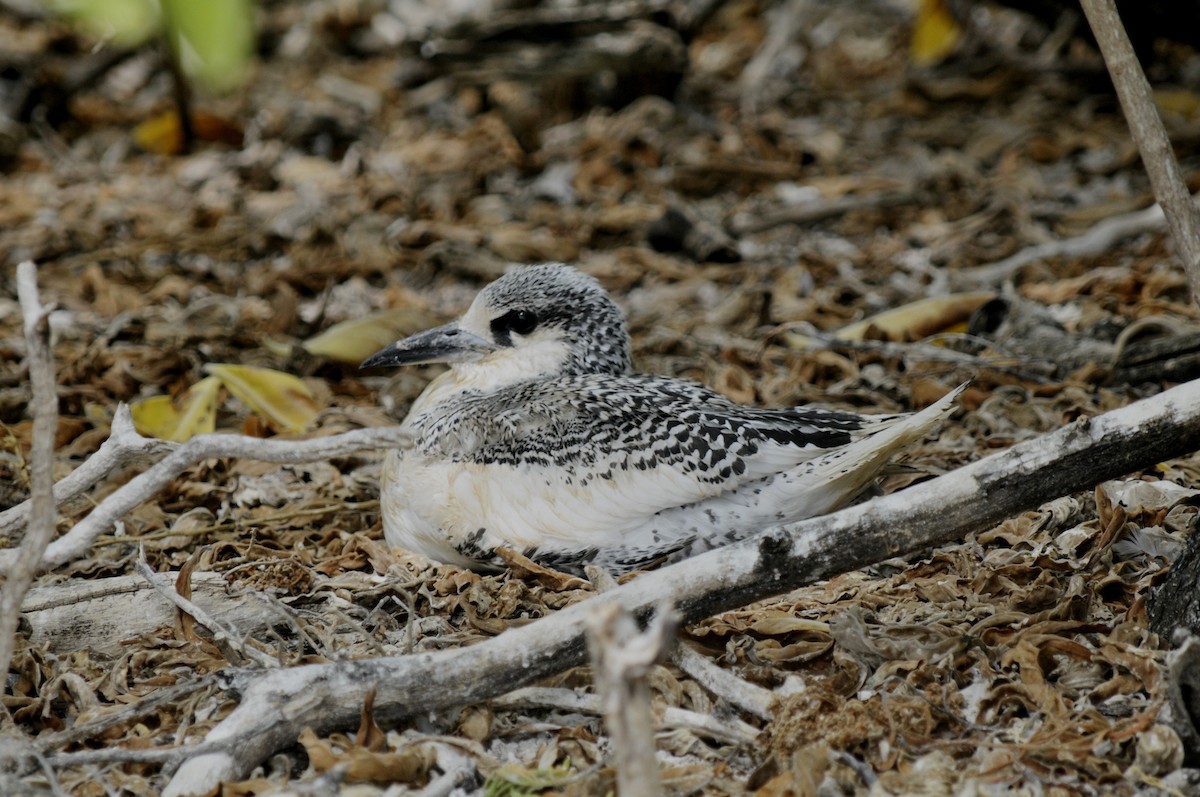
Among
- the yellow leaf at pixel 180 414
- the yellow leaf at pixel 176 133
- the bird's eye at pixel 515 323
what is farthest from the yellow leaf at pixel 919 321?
the yellow leaf at pixel 176 133

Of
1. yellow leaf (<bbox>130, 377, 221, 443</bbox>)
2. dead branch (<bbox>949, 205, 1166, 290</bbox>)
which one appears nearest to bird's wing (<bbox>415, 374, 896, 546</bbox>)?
yellow leaf (<bbox>130, 377, 221, 443</bbox>)

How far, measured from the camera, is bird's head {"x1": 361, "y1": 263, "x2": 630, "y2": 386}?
484 cm

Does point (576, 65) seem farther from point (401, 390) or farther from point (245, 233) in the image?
point (401, 390)

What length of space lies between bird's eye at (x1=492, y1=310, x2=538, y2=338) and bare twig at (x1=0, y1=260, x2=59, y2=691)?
224cm

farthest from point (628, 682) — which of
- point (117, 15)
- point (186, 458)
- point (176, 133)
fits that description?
point (176, 133)

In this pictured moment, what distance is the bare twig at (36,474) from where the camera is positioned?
8.64 ft

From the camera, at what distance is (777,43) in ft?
32.0

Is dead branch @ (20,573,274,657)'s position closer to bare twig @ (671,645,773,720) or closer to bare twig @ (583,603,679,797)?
bare twig @ (671,645,773,720)

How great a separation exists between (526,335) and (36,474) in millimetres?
2401

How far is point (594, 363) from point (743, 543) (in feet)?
5.72

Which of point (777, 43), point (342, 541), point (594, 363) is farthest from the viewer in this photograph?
point (777, 43)

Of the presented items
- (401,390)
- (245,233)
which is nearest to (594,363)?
(401,390)

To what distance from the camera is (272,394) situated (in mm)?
5465

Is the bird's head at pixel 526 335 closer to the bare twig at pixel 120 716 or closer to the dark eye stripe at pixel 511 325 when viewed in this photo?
the dark eye stripe at pixel 511 325
